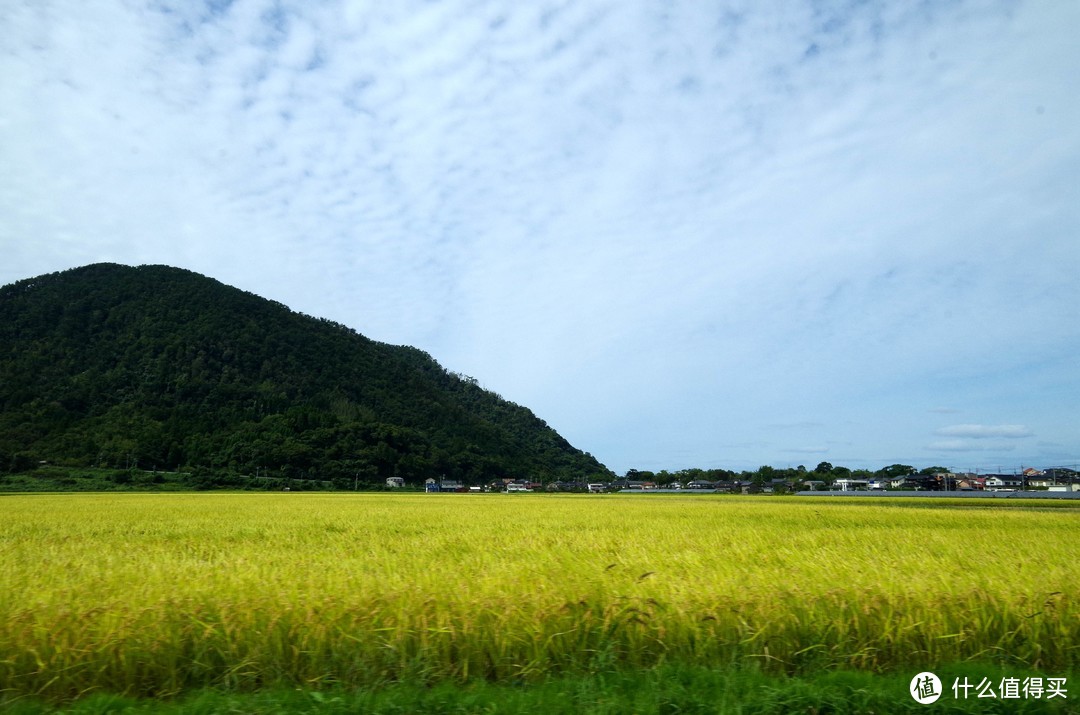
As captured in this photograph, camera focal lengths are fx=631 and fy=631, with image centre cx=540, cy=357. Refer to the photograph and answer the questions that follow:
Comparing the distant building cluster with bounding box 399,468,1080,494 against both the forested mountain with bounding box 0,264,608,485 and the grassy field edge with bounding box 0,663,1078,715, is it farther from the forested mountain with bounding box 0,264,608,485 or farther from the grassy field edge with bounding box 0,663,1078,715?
the grassy field edge with bounding box 0,663,1078,715

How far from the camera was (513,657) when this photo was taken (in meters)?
5.16

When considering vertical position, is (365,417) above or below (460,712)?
above

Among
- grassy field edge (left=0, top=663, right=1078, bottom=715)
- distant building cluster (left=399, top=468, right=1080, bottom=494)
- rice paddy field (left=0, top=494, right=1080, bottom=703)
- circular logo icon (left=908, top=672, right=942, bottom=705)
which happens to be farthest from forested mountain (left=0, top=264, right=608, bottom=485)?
circular logo icon (left=908, top=672, right=942, bottom=705)

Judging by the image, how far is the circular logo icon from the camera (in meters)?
4.52

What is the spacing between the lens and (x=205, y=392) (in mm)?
108500

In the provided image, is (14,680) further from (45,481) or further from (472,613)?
(45,481)

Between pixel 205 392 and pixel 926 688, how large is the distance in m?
120

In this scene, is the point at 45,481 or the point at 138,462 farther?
the point at 138,462

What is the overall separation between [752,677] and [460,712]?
222 cm

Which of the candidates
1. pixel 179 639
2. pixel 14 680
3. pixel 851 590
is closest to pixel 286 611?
pixel 179 639

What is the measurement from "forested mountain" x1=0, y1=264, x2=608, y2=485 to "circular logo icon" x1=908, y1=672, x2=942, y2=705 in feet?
287

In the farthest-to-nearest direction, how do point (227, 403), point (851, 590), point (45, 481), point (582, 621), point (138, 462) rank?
point (227, 403) < point (138, 462) < point (45, 481) < point (851, 590) < point (582, 621)

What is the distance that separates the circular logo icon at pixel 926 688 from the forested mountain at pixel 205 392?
3441 inches

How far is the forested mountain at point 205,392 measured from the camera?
297 ft
